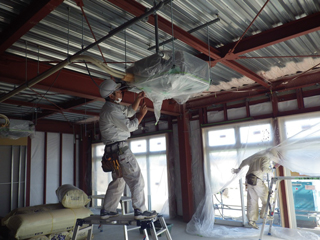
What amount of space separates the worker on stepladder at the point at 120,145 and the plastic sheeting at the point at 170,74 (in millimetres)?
353

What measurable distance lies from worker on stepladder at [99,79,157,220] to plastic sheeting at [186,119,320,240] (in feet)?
9.11

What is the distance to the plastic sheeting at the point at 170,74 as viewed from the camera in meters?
2.15

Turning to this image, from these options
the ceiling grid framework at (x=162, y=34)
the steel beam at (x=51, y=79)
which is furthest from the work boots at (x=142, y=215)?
the steel beam at (x=51, y=79)

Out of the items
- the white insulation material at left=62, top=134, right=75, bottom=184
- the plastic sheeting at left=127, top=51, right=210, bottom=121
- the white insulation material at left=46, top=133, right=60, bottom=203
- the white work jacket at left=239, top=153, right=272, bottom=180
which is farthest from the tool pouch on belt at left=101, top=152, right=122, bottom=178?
the white insulation material at left=62, top=134, right=75, bottom=184

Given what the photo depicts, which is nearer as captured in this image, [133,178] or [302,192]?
[133,178]

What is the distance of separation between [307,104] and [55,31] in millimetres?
5005

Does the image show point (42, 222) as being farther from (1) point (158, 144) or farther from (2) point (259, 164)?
(2) point (259, 164)

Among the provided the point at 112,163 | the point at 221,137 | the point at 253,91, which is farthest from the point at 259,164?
the point at 112,163

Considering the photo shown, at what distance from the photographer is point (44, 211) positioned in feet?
16.5

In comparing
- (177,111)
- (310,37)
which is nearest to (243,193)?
(177,111)

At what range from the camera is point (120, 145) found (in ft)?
8.87

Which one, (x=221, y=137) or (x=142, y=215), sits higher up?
(x=221, y=137)

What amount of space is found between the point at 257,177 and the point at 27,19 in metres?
4.42

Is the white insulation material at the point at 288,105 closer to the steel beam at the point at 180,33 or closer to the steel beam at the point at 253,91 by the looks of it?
the steel beam at the point at 253,91
